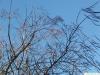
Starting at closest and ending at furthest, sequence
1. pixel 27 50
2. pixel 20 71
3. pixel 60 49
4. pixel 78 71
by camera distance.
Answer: pixel 78 71 < pixel 60 49 < pixel 20 71 < pixel 27 50

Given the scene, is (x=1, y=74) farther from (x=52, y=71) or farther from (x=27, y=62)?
(x=52, y=71)

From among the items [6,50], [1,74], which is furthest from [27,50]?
[1,74]

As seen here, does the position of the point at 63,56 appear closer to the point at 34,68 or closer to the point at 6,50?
the point at 34,68

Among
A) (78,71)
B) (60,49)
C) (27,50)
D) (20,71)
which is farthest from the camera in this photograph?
(27,50)

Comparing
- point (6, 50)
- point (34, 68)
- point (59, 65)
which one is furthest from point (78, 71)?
point (6, 50)

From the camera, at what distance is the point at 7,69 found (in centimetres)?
1157

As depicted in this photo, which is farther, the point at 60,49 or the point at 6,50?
the point at 6,50

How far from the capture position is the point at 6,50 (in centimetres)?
1320

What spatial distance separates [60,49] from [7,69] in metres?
2.26

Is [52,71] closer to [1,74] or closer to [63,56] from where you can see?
[63,56]

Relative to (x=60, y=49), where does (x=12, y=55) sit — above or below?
below

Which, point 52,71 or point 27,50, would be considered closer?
point 52,71

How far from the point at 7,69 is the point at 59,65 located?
6.90ft

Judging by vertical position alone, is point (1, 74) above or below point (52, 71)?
below
